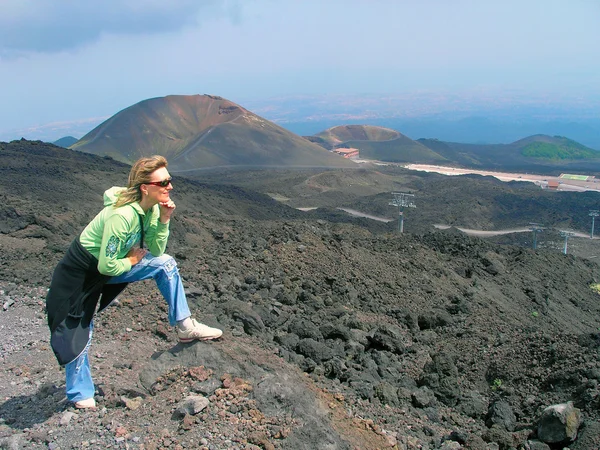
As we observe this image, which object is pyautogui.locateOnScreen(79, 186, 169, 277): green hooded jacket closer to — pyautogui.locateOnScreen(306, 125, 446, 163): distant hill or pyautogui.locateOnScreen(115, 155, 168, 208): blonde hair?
pyautogui.locateOnScreen(115, 155, 168, 208): blonde hair

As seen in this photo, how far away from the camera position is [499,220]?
1606 inches

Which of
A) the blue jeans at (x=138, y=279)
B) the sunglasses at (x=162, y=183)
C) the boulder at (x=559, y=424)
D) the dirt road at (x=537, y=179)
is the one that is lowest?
the dirt road at (x=537, y=179)

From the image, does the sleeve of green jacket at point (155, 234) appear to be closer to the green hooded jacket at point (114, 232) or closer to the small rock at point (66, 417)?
the green hooded jacket at point (114, 232)

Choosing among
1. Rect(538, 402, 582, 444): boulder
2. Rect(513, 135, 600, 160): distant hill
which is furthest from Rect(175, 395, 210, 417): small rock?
Rect(513, 135, 600, 160): distant hill

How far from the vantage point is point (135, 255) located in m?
4.14

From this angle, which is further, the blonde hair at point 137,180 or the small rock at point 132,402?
the small rock at point 132,402

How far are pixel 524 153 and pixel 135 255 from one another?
4194 inches

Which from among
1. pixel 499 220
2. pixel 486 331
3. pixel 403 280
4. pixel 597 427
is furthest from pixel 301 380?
pixel 499 220

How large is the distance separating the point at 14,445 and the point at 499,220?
4063 centimetres

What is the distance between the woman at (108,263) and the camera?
399 centimetres

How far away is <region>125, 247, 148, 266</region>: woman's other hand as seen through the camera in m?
4.11

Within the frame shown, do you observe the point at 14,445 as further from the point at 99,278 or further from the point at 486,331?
the point at 486,331

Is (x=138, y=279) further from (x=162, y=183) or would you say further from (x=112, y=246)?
(x=162, y=183)

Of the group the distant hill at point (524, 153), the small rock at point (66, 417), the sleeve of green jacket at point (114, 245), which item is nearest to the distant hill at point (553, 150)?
the distant hill at point (524, 153)
